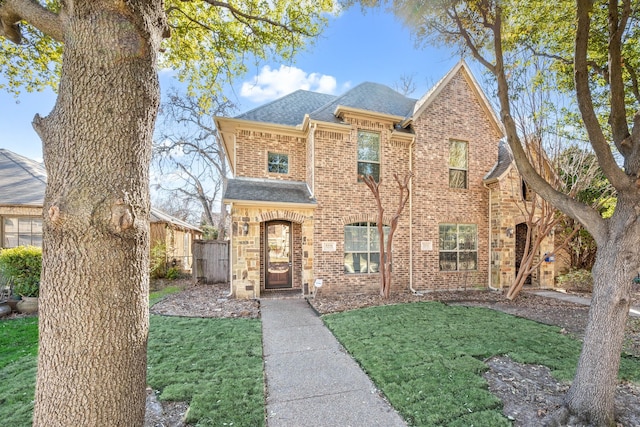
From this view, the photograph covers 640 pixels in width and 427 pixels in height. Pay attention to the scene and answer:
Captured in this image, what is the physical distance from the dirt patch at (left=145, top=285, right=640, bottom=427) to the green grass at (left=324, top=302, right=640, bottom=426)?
0.21 metres

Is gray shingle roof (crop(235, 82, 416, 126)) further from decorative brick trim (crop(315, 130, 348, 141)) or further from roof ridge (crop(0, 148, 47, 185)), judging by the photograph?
roof ridge (crop(0, 148, 47, 185))

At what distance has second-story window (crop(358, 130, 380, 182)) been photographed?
9695mm

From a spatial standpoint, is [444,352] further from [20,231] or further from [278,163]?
[20,231]

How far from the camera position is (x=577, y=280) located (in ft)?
37.2

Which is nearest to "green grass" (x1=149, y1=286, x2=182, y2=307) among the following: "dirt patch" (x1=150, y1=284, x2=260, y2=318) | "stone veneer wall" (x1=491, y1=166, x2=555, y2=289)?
"dirt patch" (x1=150, y1=284, x2=260, y2=318)

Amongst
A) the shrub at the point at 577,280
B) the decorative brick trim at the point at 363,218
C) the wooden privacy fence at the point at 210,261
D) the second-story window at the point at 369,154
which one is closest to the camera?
the decorative brick trim at the point at 363,218

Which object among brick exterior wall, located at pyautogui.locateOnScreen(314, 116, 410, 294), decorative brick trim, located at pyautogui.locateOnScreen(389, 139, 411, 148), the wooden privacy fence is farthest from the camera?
the wooden privacy fence

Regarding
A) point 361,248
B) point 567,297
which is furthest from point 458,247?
point 361,248

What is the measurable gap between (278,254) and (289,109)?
5431mm

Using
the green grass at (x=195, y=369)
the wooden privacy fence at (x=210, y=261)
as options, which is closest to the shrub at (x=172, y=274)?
the wooden privacy fence at (x=210, y=261)

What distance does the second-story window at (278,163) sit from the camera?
9.71 meters

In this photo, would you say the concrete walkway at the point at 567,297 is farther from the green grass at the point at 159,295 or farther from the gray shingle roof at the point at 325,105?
the green grass at the point at 159,295

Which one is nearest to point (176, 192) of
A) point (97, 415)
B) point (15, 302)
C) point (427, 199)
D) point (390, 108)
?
point (15, 302)

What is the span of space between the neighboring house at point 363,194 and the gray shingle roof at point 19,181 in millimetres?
7518
